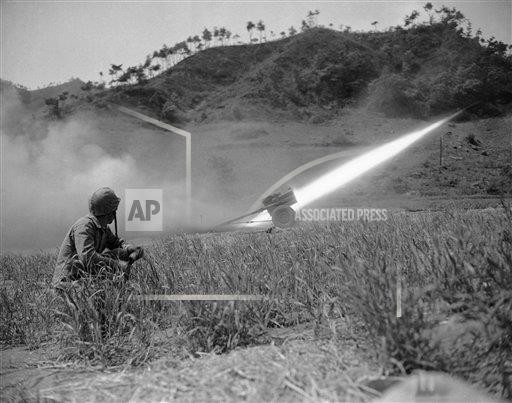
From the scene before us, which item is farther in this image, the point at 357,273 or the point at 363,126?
the point at 363,126

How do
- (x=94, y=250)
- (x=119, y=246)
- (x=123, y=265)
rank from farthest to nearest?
1. (x=119, y=246)
2. (x=123, y=265)
3. (x=94, y=250)

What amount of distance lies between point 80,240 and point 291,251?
8.80 ft

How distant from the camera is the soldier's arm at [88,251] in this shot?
565 centimetres

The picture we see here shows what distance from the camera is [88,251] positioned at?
5.66 m

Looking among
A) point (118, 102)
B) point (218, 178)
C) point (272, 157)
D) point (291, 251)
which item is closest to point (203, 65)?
point (118, 102)

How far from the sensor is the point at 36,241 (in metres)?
30.6

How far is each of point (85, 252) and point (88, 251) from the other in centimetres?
4

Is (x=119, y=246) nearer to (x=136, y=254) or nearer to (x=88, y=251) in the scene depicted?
(x=136, y=254)

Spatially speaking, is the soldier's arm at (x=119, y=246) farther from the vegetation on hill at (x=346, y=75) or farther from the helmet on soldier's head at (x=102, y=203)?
the vegetation on hill at (x=346, y=75)

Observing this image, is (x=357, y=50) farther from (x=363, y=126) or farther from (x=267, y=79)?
(x=363, y=126)

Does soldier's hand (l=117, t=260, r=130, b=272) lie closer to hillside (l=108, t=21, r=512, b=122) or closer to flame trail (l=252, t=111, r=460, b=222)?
flame trail (l=252, t=111, r=460, b=222)

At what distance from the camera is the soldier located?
569 centimetres

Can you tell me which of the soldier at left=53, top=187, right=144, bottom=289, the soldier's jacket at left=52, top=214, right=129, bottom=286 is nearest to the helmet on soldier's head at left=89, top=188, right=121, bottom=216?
the soldier at left=53, top=187, right=144, bottom=289

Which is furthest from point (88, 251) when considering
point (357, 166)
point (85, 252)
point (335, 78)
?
point (335, 78)
